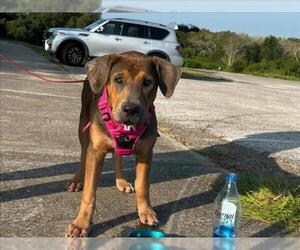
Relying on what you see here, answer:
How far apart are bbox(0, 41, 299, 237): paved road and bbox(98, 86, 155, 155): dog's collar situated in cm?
62

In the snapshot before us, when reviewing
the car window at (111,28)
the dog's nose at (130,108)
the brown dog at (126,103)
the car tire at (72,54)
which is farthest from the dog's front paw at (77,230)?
the car tire at (72,54)

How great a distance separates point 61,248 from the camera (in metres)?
2.26

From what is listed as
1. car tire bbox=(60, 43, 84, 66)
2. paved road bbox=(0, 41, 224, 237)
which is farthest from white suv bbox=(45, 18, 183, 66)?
paved road bbox=(0, 41, 224, 237)

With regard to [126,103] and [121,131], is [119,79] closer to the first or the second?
[126,103]

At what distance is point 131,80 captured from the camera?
12.2 ft

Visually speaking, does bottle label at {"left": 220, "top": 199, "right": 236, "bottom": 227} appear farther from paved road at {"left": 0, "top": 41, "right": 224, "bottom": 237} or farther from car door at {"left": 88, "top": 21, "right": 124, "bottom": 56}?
car door at {"left": 88, "top": 21, "right": 124, "bottom": 56}

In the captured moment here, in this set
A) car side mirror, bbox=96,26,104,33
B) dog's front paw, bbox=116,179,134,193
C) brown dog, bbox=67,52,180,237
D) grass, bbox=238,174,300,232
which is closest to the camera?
brown dog, bbox=67,52,180,237

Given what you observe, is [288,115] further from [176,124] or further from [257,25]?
[257,25]

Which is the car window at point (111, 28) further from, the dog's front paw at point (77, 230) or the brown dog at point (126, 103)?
the dog's front paw at point (77, 230)

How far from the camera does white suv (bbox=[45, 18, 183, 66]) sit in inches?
717

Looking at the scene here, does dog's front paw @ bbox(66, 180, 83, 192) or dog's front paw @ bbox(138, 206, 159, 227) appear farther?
dog's front paw @ bbox(66, 180, 83, 192)

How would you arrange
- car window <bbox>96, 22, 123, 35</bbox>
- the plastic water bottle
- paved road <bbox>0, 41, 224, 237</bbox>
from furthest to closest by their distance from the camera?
car window <bbox>96, 22, 123, 35</bbox>
paved road <bbox>0, 41, 224, 237</bbox>
the plastic water bottle

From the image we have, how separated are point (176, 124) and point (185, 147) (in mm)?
1879

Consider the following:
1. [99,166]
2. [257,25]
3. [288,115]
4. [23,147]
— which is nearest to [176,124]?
[23,147]
